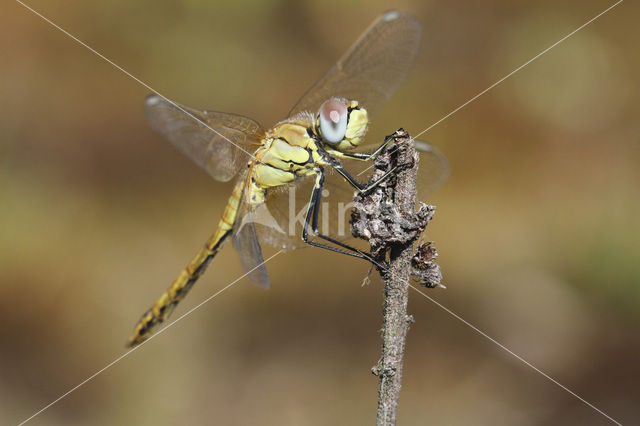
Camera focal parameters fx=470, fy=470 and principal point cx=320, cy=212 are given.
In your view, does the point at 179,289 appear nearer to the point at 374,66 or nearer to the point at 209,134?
the point at 209,134

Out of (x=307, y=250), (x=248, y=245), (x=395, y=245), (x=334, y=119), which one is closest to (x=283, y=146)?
(x=334, y=119)

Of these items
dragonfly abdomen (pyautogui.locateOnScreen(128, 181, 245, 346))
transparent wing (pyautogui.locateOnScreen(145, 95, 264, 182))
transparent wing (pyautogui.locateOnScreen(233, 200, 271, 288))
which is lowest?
dragonfly abdomen (pyautogui.locateOnScreen(128, 181, 245, 346))

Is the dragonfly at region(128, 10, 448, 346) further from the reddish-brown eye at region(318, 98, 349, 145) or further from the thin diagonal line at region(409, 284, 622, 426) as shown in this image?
the thin diagonal line at region(409, 284, 622, 426)

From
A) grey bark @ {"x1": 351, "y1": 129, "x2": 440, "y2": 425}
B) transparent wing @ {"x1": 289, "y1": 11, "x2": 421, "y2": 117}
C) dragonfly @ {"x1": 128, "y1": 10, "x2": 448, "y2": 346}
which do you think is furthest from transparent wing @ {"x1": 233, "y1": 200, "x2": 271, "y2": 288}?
grey bark @ {"x1": 351, "y1": 129, "x2": 440, "y2": 425}

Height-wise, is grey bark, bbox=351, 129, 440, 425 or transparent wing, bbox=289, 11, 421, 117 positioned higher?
transparent wing, bbox=289, 11, 421, 117

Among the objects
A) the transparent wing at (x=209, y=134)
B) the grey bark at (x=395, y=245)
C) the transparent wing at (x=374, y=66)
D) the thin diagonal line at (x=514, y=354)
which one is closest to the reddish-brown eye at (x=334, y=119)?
the transparent wing at (x=374, y=66)

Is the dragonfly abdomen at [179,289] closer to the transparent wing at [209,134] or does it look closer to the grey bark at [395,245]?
the transparent wing at [209,134]
